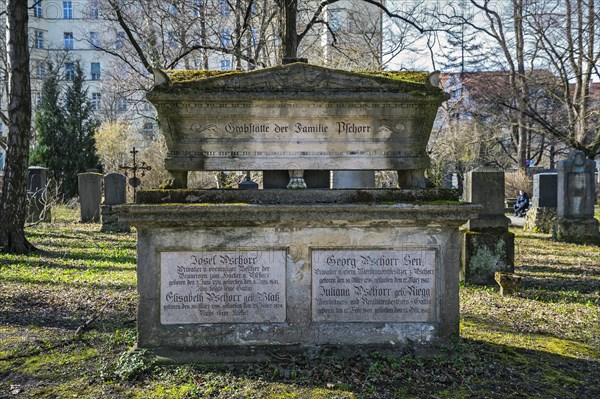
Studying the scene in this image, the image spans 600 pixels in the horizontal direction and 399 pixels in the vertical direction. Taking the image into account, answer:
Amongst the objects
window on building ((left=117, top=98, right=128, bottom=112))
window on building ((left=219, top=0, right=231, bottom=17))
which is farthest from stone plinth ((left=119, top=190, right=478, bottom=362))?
window on building ((left=117, top=98, right=128, bottom=112))

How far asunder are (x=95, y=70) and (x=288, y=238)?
167 feet

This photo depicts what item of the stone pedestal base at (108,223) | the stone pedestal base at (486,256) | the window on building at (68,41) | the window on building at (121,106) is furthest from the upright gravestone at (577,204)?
the window on building at (68,41)

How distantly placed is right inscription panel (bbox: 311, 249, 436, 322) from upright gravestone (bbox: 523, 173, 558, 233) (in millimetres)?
14281

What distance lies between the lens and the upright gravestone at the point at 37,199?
17188 millimetres

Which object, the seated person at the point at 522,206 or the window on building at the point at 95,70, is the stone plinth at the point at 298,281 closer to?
the seated person at the point at 522,206

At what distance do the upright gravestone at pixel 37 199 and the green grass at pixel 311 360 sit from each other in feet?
32.6

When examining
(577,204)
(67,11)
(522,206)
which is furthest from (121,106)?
(577,204)

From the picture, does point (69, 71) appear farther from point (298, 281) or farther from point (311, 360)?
point (311, 360)

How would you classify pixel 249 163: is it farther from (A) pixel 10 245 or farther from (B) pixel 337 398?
(A) pixel 10 245

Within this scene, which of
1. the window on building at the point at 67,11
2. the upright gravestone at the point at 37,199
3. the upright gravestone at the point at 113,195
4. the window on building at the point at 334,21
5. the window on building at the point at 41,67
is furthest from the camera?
the window on building at the point at 67,11

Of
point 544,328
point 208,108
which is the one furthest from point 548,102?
point 208,108

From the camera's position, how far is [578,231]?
14.7m

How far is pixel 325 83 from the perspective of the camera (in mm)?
4824

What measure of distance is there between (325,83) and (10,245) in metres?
8.75
